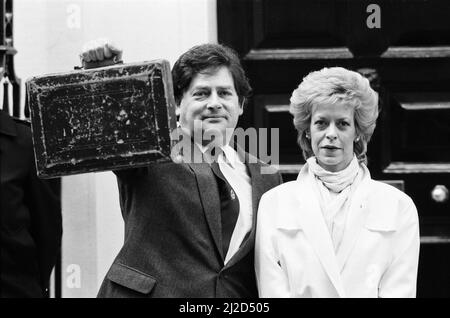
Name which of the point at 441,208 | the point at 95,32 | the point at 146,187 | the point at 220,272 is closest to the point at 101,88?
the point at 146,187

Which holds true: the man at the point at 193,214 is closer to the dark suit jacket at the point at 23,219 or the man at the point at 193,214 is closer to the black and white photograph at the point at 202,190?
the black and white photograph at the point at 202,190

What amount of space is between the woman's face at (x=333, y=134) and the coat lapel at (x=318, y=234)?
150mm

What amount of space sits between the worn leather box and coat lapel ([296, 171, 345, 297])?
52 cm

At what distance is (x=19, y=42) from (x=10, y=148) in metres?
1.28

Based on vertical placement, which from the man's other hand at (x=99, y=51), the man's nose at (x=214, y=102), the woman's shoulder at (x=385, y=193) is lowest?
the woman's shoulder at (x=385, y=193)

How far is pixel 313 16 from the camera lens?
5.34 m

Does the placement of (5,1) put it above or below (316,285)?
above

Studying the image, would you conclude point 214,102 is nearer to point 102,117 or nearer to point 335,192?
point 102,117

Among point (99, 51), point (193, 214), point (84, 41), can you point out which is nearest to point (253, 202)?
point (193, 214)

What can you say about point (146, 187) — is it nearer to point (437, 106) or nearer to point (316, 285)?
point (316, 285)

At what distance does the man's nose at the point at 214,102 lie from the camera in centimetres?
406

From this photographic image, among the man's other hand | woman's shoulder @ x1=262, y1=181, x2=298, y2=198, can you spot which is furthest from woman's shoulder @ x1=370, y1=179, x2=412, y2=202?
the man's other hand

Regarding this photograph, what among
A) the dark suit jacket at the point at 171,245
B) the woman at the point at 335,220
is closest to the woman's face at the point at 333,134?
the woman at the point at 335,220

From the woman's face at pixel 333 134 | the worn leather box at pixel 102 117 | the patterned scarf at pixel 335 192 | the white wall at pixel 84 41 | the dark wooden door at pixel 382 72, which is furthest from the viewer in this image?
the dark wooden door at pixel 382 72
